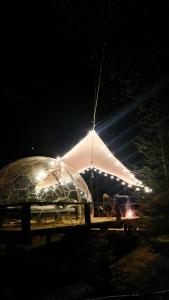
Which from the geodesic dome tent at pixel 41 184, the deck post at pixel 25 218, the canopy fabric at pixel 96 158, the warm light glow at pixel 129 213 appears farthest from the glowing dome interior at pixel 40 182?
the deck post at pixel 25 218

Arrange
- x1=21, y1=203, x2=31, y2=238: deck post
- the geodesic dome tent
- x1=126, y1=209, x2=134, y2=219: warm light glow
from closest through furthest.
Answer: x1=21, y1=203, x2=31, y2=238: deck post
the geodesic dome tent
x1=126, y1=209, x2=134, y2=219: warm light glow

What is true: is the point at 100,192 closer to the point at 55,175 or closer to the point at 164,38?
the point at 55,175

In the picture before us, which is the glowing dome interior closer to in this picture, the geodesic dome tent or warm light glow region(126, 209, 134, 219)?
the geodesic dome tent

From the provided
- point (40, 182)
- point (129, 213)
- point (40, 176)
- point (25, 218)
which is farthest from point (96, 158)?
point (25, 218)

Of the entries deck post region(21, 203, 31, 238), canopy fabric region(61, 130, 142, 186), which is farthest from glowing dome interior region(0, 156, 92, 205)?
deck post region(21, 203, 31, 238)

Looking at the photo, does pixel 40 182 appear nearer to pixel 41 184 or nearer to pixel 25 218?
pixel 41 184

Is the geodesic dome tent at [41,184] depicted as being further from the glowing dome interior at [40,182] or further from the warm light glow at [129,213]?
the warm light glow at [129,213]

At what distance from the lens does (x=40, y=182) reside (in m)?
13.5

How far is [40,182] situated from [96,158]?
322cm

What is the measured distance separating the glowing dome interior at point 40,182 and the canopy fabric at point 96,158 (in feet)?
4.06

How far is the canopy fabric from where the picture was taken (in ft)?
49.7

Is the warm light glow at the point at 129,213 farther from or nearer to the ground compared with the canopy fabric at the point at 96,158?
nearer to the ground

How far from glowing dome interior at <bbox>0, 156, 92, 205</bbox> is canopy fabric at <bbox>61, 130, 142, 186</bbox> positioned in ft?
4.06

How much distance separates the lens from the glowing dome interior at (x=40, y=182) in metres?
13.2
